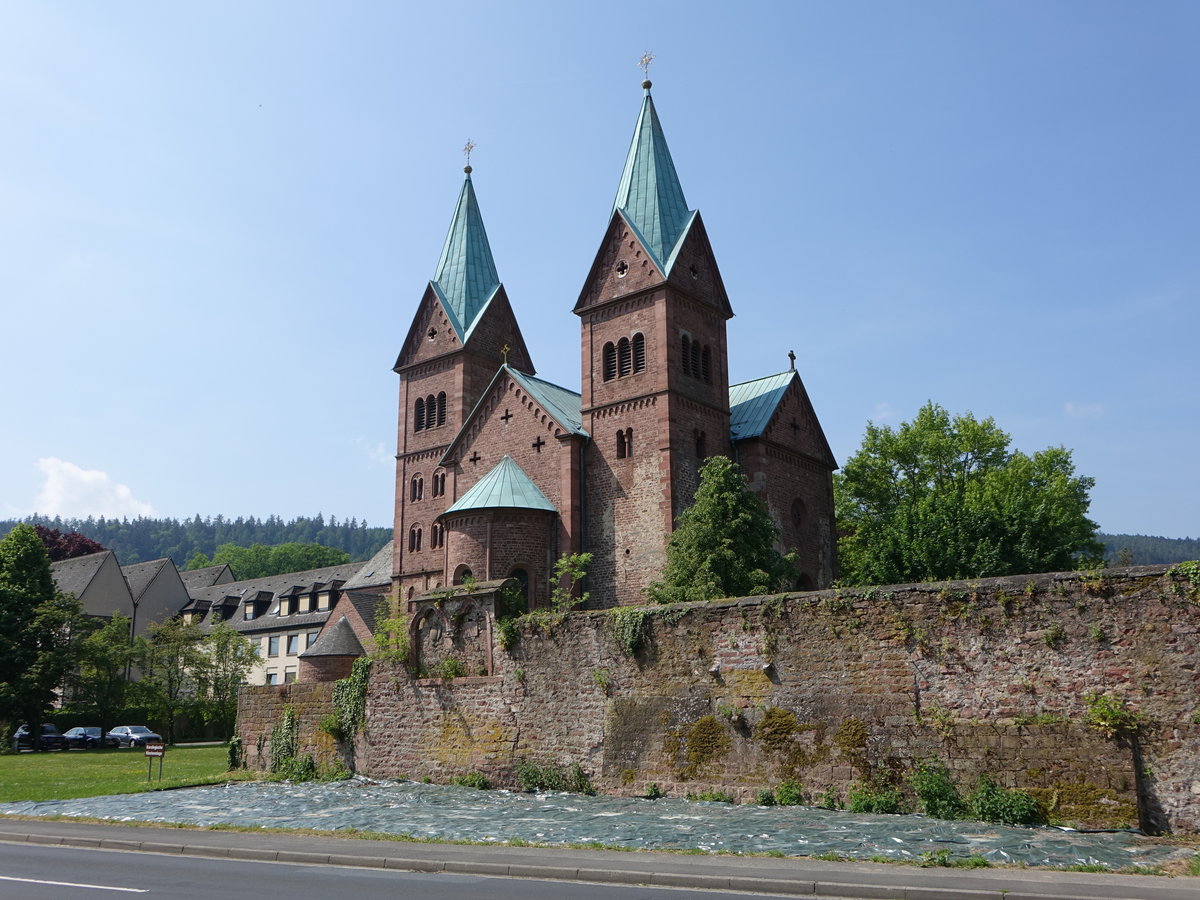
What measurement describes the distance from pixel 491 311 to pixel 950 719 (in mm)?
37834

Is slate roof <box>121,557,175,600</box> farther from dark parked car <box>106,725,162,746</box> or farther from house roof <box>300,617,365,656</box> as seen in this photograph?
house roof <box>300,617,365,656</box>

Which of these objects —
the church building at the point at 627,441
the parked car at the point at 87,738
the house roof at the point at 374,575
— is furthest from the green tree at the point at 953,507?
the parked car at the point at 87,738

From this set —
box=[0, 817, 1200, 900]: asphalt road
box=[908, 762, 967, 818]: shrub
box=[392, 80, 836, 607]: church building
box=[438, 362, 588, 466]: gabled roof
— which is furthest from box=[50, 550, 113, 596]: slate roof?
box=[908, 762, 967, 818]: shrub

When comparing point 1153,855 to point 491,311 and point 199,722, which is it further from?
point 199,722

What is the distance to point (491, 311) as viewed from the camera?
5144cm

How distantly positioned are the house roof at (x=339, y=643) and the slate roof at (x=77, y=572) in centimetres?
2301

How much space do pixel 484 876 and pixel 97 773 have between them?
2525 cm

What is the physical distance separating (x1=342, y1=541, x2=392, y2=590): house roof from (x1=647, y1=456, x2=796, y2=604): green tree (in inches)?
1448

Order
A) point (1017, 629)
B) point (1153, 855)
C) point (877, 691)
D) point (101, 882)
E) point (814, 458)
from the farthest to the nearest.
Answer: point (814, 458) → point (877, 691) → point (1017, 629) → point (1153, 855) → point (101, 882)

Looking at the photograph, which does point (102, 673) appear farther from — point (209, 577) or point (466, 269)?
point (209, 577)

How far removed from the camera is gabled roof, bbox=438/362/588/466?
41188 mm

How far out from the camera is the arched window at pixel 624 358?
132 ft

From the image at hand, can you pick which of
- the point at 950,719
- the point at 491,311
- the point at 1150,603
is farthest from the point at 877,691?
the point at 491,311

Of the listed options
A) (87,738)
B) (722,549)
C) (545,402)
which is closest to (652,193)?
(545,402)
